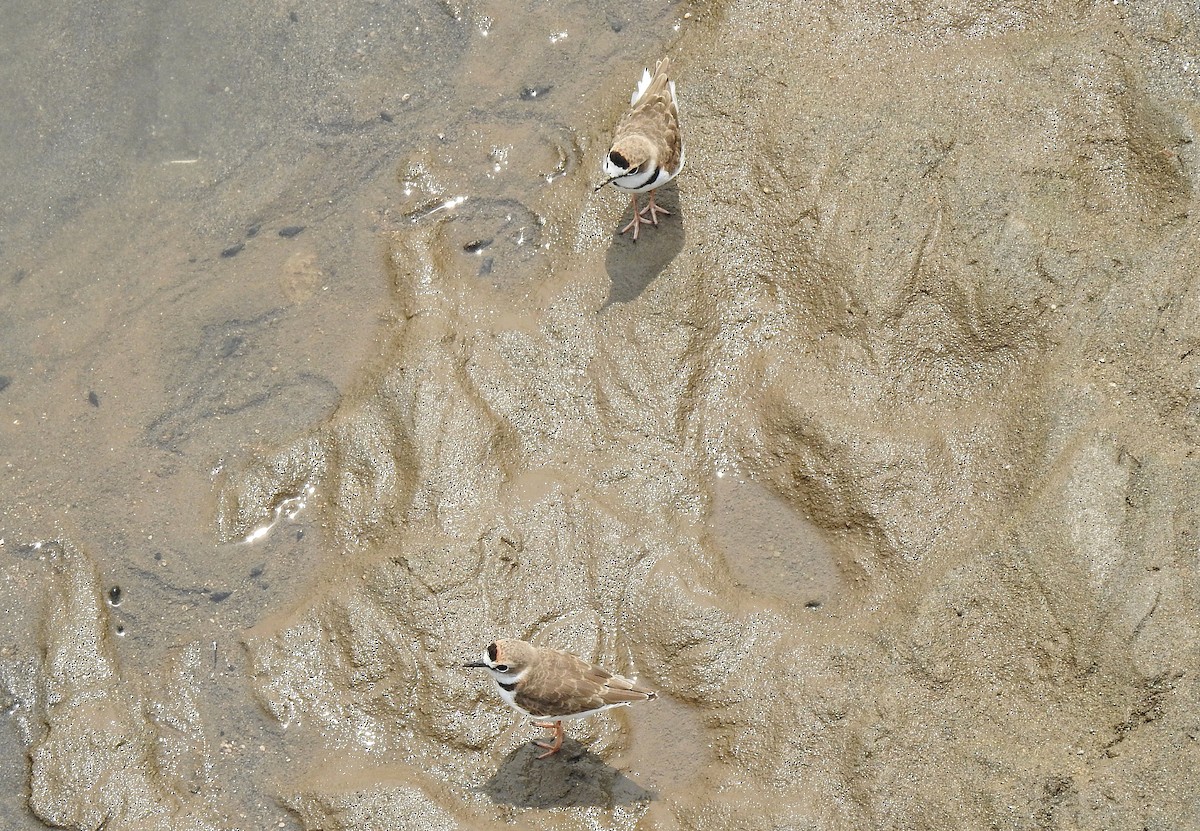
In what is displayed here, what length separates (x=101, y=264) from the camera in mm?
7000

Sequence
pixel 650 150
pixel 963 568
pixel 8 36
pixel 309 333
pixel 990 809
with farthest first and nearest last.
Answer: pixel 8 36 → pixel 309 333 → pixel 650 150 → pixel 963 568 → pixel 990 809

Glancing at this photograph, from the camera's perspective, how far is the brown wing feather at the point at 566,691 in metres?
5.05

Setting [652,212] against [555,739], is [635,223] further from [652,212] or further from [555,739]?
[555,739]

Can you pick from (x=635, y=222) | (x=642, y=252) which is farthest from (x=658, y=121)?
(x=642, y=252)

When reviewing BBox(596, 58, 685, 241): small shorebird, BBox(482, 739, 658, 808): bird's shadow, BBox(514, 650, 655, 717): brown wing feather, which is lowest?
BBox(482, 739, 658, 808): bird's shadow

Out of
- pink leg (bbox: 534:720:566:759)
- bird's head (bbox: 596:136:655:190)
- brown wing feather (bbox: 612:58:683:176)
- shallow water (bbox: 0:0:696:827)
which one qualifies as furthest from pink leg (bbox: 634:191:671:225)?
pink leg (bbox: 534:720:566:759)

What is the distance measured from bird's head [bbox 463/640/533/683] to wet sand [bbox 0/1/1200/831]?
0.63 meters

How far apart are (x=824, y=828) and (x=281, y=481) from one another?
13.4 ft

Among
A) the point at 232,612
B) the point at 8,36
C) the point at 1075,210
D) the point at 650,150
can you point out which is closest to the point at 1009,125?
the point at 1075,210

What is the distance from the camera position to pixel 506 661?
5.00 meters

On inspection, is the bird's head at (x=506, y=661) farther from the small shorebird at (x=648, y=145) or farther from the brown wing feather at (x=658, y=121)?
the brown wing feather at (x=658, y=121)

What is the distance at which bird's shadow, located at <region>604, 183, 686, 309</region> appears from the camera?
639 centimetres

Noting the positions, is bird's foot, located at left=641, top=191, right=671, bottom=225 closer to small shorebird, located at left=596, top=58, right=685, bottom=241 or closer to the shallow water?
small shorebird, located at left=596, top=58, right=685, bottom=241

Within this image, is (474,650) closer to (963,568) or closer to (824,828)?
(824,828)
